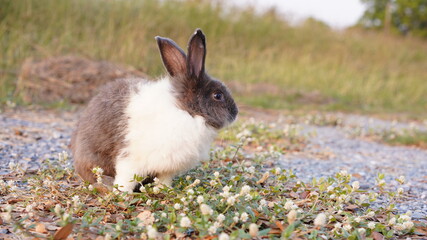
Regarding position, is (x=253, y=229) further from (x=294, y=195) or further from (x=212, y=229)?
(x=294, y=195)

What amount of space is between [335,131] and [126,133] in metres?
5.39

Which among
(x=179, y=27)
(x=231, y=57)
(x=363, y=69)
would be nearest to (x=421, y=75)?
(x=363, y=69)

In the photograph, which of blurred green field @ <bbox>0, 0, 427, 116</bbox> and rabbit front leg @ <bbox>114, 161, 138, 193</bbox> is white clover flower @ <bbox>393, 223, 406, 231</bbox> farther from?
blurred green field @ <bbox>0, 0, 427, 116</bbox>

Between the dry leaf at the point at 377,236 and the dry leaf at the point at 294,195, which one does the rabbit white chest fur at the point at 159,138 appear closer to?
the dry leaf at the point at 294,195

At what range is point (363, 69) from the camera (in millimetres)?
15766

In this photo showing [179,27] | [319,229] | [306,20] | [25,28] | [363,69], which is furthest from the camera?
[306,20]

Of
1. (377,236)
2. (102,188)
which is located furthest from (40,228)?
(377,236)

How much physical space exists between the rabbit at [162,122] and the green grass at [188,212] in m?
0.15

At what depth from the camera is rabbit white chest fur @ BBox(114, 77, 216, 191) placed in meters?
2.80

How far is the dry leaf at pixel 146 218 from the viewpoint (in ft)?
8.39

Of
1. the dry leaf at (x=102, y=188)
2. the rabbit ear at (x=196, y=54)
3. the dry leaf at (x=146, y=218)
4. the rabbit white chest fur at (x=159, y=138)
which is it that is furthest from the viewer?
the dry leaf at (x=102, y=188)

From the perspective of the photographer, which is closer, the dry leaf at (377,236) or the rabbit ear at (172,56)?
the dry leaf at (377,236)

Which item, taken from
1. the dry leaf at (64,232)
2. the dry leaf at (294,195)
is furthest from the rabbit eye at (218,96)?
the dry leaf at (64,232)

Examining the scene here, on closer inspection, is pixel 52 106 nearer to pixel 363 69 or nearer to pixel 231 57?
pixel 231 57
